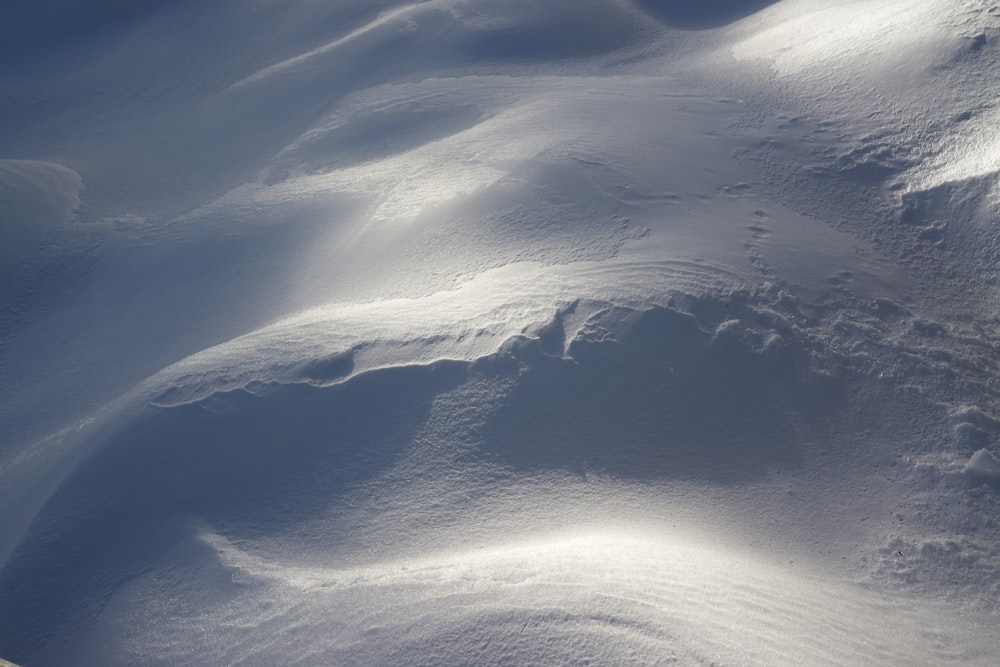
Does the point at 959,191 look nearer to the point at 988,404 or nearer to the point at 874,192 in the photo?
the point at 874,192

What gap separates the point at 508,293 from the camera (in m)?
4.04

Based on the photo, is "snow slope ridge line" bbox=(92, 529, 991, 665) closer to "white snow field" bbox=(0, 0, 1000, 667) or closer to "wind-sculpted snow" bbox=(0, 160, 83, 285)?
"white snow field" bbox=(0, 0, 1000, 667)

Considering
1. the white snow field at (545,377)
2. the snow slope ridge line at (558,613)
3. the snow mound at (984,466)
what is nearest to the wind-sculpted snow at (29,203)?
the white snow field at (545,377)

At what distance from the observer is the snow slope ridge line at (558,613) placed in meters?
2.48

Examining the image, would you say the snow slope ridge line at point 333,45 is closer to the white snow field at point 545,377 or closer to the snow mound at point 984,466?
the white snow field at point 545,377

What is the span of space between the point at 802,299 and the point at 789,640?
2035 millimetres

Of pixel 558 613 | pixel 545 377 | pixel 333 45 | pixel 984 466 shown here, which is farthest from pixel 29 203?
pixel 984 466

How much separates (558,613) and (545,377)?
1362 millimetres

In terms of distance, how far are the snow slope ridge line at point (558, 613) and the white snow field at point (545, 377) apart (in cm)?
1

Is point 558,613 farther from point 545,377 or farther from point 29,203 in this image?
point 29,203

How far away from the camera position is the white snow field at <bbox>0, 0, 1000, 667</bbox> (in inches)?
111

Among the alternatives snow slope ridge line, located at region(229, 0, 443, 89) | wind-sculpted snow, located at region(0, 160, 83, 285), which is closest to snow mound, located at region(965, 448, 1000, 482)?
wind-sculpted snow, located at region(0, 160, 83, 285)

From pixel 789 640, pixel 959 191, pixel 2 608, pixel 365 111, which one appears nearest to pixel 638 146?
pixel 959 191

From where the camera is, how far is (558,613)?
2.54m
